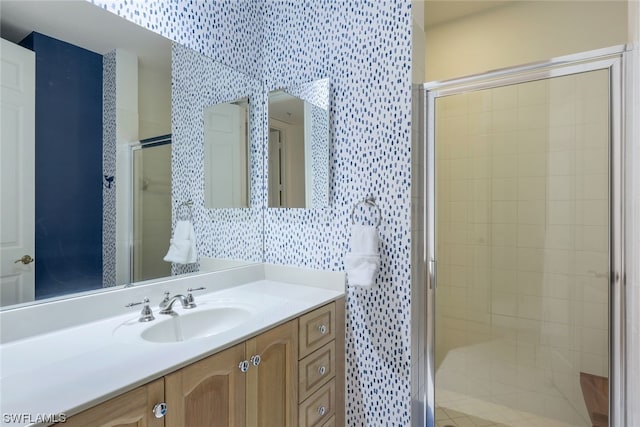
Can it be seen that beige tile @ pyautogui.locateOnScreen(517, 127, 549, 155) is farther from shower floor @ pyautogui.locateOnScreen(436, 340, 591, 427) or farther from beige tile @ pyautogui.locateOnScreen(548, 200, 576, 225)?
shower floor @ pyautogui.locateOnScreen(436, 340, 591, 427)

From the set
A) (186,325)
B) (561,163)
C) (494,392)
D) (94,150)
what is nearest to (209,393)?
(186,325)

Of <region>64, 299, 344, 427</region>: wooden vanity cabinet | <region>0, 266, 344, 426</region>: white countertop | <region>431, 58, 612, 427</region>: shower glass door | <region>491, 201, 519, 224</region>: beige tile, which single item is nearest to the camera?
<region>0, 266, 344, 426</region>: white countertop

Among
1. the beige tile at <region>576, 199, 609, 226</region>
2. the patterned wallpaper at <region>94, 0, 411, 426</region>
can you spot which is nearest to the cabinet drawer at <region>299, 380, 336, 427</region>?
the patterned wallpaper at <region>94, 0, 411, 426</region>

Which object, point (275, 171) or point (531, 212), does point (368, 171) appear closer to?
point (275, 171)

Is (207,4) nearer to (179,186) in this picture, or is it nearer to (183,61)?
(183,61)

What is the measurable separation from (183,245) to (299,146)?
0.78m

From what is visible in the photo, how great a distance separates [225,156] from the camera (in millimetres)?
1807

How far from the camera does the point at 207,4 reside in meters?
1.63

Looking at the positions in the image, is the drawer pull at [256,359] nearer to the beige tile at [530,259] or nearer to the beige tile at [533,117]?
the beige tile at [530,259]

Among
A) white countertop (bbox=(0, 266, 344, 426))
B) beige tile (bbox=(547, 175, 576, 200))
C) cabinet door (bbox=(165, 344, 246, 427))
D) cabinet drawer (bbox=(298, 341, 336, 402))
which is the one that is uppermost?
beige tile (bbox=(547, 175, 576, 200))

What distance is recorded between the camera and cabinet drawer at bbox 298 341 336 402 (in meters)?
1.35

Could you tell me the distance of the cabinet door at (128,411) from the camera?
689mm

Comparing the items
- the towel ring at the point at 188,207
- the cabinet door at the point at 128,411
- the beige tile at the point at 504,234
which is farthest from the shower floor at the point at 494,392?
the towel ring at the point at 188,207

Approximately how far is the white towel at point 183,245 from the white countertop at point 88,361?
24 centimetres
